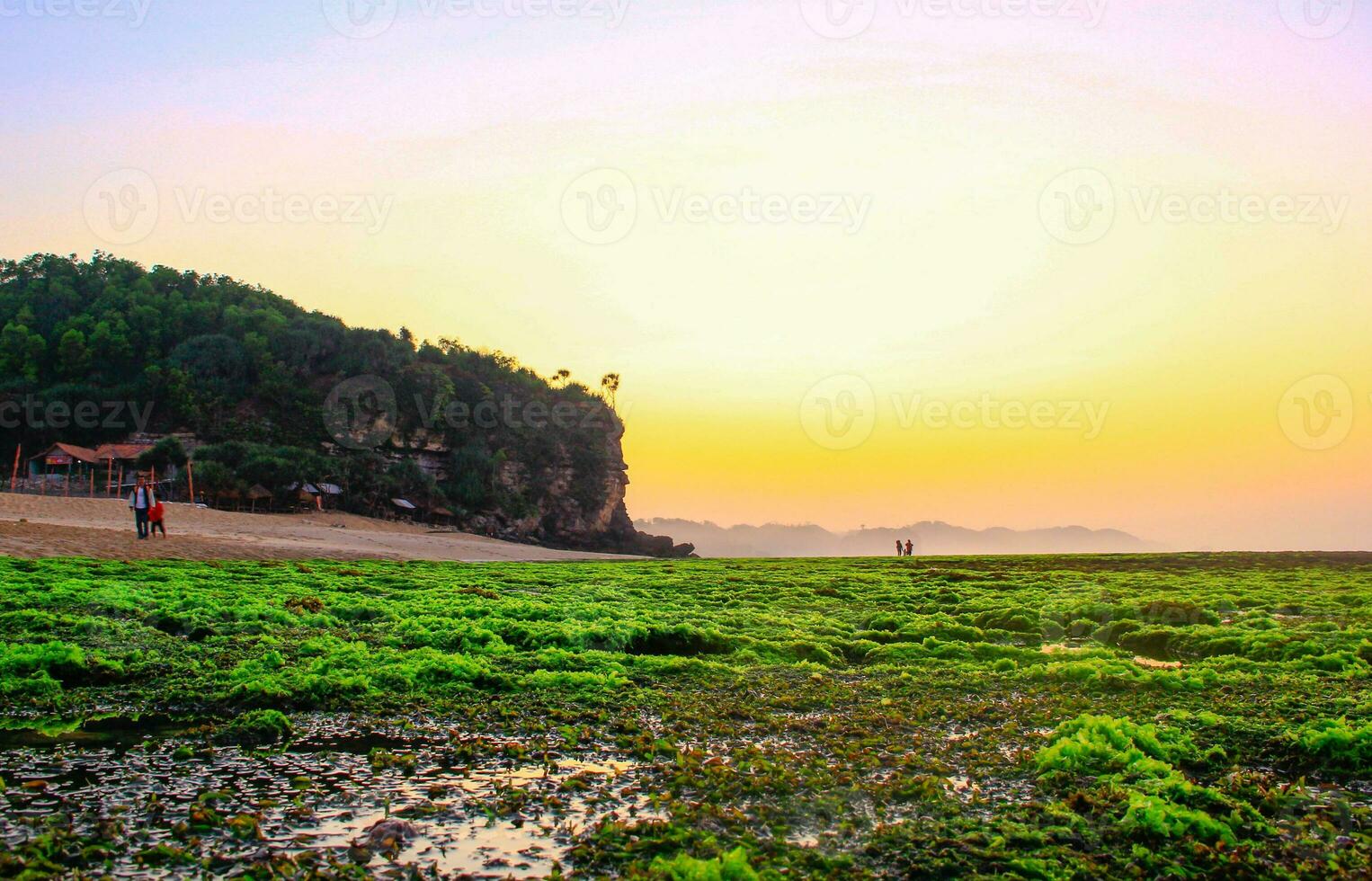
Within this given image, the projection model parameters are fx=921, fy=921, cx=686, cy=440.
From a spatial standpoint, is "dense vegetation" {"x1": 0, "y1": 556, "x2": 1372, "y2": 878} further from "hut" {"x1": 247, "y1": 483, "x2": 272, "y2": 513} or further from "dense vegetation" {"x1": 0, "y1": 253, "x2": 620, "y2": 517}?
"dense vegetation" {"x1": 0, "y1": 253, "x2": 620, "y2": 517}

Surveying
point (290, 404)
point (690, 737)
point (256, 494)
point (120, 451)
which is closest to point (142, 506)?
point (690, 737)

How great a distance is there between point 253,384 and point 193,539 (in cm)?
5109

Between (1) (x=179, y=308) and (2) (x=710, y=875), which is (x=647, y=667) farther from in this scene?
(1) (x=179, y=308)

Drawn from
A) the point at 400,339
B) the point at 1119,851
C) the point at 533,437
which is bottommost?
the point at 1119,851

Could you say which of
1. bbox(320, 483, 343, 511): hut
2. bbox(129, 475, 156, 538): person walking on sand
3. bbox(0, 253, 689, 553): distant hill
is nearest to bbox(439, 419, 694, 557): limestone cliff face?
bbox(0, 253, 689, 553): distant hill

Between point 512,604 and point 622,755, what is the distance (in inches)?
341

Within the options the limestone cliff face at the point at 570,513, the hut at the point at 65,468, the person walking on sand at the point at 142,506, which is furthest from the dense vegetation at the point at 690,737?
the limestone cliff face at the point at 570,513

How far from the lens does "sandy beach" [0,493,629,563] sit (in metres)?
22.2

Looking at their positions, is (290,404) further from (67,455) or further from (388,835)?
(388,835)

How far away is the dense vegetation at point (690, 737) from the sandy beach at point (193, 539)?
9.35 m

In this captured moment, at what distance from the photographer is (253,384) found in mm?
73625

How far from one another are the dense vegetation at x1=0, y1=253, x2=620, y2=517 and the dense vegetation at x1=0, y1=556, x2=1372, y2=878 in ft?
180

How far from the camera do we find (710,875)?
4098 millimetres

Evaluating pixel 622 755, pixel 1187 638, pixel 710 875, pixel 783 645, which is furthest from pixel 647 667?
pixel 1187 638
